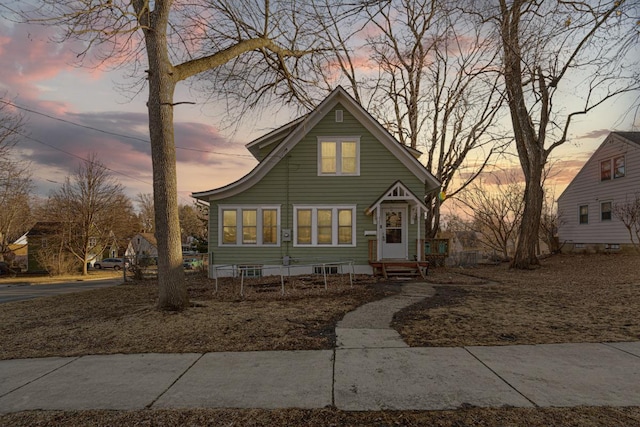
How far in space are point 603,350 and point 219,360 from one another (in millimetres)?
5009

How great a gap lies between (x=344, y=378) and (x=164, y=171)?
5482 mm

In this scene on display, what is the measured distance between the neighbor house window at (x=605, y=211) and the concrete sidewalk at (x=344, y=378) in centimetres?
2258

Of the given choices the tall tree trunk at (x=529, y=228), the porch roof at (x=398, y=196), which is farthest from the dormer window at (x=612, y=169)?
the porch roof at (x=398, y=196)

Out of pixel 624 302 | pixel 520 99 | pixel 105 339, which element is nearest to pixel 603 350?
pixel 624 302

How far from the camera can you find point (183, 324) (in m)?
6.51

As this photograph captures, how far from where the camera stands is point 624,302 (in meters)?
8.17

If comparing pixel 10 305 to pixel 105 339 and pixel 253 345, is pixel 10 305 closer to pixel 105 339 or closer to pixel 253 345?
pixel 105 339

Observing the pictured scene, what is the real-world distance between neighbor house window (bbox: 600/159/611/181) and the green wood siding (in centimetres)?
1664

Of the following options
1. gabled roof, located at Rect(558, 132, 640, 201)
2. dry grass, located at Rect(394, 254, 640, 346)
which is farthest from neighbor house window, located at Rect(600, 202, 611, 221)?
dry grass, located at Rect(394, 254, 640, 346)

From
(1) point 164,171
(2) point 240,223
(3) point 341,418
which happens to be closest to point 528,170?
Result: (2) point 240,223

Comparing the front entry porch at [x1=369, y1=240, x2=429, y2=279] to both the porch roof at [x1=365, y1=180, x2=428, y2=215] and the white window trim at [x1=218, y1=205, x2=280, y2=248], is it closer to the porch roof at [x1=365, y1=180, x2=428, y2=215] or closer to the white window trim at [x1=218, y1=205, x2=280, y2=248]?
the porch roof at [x1=365, y1=180, x2=428, y2=215]

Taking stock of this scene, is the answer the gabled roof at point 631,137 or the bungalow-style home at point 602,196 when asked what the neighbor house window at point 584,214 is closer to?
the bungalow-style home at point 602,196

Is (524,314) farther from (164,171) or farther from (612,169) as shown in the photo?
(612,169)

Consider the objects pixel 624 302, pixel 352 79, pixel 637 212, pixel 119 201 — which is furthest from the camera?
pixel 119 201
